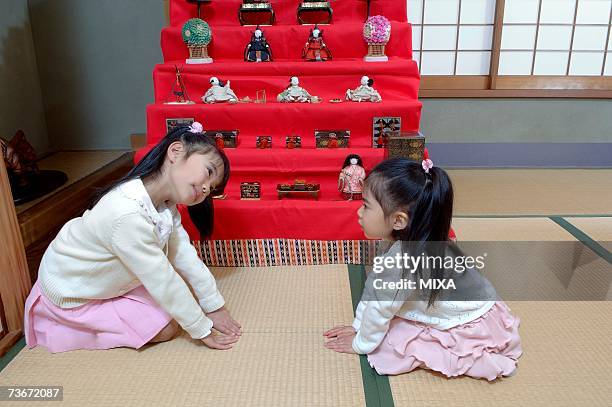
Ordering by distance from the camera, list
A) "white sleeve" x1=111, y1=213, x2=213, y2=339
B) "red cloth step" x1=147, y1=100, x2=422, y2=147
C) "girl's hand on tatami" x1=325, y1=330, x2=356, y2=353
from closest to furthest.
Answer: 1. "white sleeve" x1=111, y1=213, x2=213, y2=339
2. "girl's hand on tatami" x1=325, y1=330, x2=356, y2=353
3. "red cloth step" x1=147, y1=100, x2=422, y2=147

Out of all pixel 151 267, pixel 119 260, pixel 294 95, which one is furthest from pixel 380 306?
pixel 294 95

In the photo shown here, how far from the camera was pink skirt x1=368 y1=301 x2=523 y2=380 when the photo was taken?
153 cm

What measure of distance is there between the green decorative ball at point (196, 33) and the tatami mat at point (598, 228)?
100 inches

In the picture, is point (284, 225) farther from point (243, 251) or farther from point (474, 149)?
point (474, 149)

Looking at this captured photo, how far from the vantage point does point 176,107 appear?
2.62m

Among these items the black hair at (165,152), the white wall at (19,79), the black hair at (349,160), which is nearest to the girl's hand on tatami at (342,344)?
the black hair at (165,152)

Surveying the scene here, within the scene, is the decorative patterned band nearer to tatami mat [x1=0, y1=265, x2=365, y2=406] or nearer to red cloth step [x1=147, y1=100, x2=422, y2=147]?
tatami mat [x1=0, y1=265, x2=365, y2=406]

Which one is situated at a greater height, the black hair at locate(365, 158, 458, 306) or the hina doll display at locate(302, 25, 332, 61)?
the hina doll display at locate(302, 25, 332, 61)

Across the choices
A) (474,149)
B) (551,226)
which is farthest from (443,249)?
(474,149)

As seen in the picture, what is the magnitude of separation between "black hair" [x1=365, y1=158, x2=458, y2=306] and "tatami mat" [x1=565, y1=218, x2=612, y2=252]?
1.60 metres

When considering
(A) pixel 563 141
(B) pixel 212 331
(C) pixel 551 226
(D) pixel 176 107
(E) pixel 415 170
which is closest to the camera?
(E) pixel 415 170

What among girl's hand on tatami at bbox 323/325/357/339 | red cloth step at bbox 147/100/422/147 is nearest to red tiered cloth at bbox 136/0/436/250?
red cloth step at bbox 147/100/422/147

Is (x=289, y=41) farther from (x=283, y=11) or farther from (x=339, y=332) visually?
(x=339, y=332)

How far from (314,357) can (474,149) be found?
3221mm
